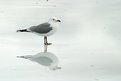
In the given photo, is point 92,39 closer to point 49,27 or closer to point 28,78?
point 49,27

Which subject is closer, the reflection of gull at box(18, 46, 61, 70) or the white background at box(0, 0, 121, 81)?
the white background at box(0, 0, 121, 81)

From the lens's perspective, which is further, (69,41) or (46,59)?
(69,41)

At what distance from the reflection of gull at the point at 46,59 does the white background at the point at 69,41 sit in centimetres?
8

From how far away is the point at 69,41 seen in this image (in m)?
7.26

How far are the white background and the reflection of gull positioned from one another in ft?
0.26

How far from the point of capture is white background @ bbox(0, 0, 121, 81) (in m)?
5.71

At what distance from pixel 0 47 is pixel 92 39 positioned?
1.38 meters

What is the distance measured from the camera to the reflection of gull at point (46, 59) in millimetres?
5984

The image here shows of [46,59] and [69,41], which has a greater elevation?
[69,41]

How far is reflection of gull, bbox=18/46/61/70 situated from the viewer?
19.6 ft

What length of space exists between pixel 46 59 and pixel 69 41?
1118 mm

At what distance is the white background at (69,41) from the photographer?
225 inches

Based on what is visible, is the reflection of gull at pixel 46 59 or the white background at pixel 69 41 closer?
the white background at pixel 69 41

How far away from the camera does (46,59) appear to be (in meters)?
6.21
